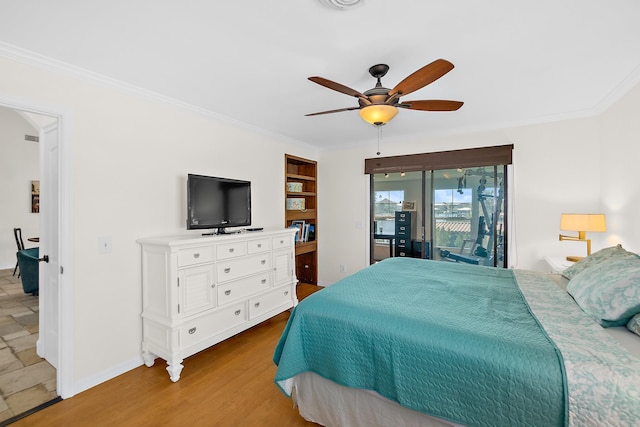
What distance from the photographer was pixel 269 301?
3.27 m

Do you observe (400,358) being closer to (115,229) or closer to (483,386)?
(483,386)

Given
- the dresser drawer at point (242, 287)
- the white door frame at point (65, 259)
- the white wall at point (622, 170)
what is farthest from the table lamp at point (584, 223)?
the white door frame at point (65, 259)

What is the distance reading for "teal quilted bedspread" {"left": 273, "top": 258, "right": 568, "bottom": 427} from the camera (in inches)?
44.5

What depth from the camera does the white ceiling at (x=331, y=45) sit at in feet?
5.08

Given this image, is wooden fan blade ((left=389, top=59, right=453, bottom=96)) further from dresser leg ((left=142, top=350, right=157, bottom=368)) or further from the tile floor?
the tile floor

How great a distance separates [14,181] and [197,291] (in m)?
5.92

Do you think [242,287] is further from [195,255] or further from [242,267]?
[195,255]

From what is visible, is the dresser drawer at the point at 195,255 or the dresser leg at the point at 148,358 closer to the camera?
the dresser drawer at the point at 195,255

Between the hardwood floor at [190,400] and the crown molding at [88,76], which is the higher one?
the crown molding at [88,76]

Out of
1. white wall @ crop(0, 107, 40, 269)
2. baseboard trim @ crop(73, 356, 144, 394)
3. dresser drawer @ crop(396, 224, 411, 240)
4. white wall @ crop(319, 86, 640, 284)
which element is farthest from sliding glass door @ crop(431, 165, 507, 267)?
white wall @ crop(0, 107, 40, 269)

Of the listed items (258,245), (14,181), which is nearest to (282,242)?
(258,245)

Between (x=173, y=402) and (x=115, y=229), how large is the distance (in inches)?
55.9

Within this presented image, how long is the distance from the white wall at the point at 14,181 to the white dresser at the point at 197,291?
5.28m

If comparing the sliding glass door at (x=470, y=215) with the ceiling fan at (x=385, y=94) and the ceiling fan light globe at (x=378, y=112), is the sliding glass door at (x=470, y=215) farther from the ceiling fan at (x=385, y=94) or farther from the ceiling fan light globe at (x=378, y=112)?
the ceiling fan light globe at (x=378, y=112)
